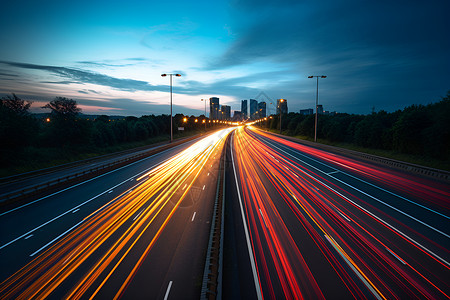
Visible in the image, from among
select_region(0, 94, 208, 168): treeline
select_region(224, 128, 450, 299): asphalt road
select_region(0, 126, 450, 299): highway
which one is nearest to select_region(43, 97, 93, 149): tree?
select_region(0, 94, 208, 168): treeline

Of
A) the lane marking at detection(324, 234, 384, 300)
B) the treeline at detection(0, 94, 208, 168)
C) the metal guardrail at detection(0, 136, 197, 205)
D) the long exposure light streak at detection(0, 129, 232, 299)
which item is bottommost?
the long exposure light streak at detection(0, 129, 232, 299)

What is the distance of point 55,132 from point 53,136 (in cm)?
84

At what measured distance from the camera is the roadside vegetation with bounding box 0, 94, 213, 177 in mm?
26531

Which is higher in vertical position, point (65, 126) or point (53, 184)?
point (65, 126)

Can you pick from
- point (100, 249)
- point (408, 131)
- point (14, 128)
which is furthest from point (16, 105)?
point (408, 131)

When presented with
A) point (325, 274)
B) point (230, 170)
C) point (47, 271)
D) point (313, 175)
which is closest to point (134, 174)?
point (230, 170)

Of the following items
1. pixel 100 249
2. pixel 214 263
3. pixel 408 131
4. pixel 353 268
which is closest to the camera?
pixel 214 263

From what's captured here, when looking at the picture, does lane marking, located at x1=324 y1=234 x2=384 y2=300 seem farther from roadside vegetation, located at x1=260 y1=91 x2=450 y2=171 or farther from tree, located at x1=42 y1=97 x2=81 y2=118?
tree, located at x1=42 y1=97 x2=81 y2=118

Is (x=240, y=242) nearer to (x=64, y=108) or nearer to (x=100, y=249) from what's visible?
(x=100, y=249)

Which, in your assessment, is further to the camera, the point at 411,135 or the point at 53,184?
the point at 411,135

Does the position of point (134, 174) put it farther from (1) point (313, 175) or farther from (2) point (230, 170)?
(1) point (313, 175)

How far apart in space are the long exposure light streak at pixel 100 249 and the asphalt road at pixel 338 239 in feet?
14.0

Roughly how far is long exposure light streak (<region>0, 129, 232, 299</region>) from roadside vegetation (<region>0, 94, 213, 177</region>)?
17.8m

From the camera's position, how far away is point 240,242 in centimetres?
1095
